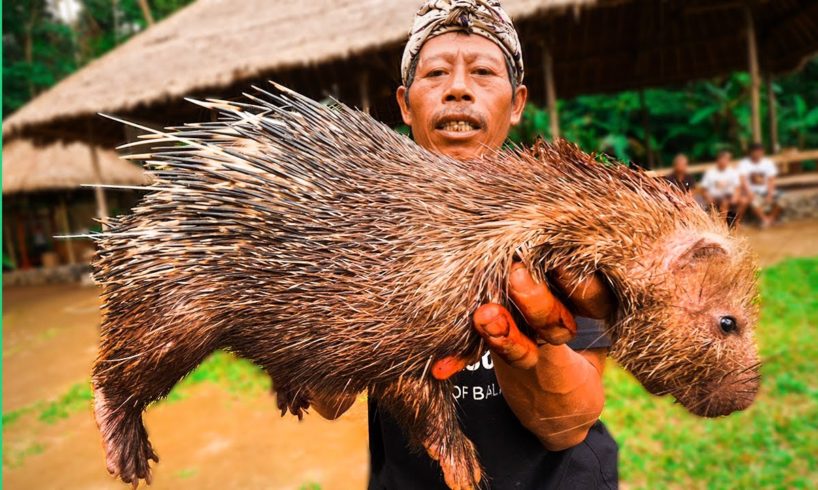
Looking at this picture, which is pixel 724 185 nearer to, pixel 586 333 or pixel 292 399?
pixel 586 333

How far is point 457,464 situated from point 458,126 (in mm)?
712

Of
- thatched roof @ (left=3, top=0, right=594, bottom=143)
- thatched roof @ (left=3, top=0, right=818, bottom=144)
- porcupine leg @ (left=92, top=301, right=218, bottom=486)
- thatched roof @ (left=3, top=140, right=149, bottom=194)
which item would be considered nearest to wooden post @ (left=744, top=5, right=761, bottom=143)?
thatched roof @ (left=3, top=0, right=818, bottom=144)

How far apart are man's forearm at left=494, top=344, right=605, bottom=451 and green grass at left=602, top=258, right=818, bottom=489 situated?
91.2 inches

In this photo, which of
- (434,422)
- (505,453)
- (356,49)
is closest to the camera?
(434,422)

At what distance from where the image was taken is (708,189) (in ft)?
26.0

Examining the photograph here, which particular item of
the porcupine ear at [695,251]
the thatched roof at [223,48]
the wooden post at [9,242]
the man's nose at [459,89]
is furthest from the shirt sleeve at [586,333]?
the wooden post at [9,242]

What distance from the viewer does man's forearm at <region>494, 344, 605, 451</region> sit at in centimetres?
112

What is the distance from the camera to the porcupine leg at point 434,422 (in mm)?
1010

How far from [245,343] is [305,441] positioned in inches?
142

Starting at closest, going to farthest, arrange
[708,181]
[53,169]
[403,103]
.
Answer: [403,103], [708,181], [53,169]

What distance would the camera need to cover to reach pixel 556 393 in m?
1.15

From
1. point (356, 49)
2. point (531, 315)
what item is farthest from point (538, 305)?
point (356, 49)

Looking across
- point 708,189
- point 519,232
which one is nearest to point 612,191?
point 519,232

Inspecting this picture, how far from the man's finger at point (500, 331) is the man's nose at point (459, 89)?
54cm
